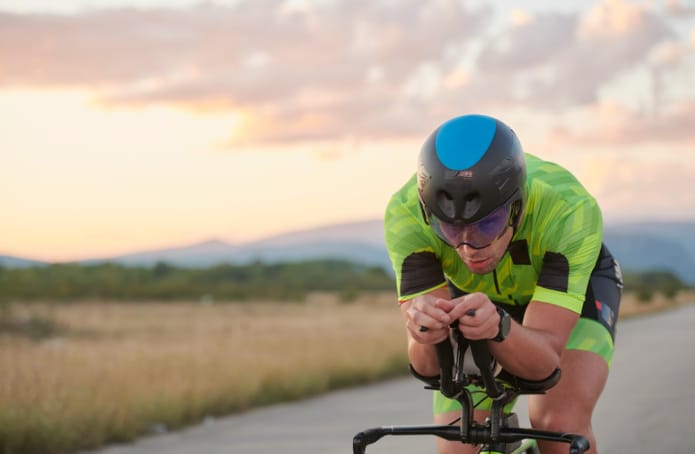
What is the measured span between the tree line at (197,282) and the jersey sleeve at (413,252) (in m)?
26.9

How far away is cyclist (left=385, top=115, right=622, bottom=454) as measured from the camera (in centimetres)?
338

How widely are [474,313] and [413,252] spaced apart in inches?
38.4

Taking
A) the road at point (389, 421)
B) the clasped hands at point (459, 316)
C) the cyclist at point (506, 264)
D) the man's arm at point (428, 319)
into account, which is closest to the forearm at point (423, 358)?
the cyclist at point (506, 264)

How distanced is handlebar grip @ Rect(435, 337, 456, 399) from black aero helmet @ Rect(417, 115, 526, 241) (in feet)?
1.23

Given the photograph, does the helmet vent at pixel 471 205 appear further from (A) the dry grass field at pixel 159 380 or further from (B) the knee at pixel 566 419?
(A) the dry grass field at pixel 159 380

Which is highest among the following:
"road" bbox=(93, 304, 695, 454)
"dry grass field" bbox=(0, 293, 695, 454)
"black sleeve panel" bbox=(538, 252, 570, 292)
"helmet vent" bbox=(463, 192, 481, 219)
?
"helmet vent" bbox=(463, 192, 481, 219)

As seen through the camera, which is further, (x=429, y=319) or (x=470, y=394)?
(x=470, y=394)

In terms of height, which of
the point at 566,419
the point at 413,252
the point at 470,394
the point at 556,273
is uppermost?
the point at 413,252

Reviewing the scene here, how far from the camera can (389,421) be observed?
10984mm

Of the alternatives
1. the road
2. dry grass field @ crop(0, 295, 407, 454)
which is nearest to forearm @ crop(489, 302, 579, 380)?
the road

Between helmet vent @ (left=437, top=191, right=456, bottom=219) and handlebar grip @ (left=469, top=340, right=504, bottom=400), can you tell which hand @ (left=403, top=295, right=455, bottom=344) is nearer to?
handlebar grip @ (left=469, top=340, right=504, bottom=400)

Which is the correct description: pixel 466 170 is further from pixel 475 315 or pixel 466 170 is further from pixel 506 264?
pixel 506 264

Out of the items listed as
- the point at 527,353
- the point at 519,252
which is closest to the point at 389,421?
the point at 519,252

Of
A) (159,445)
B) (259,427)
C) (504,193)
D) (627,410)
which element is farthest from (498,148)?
(627,410)
